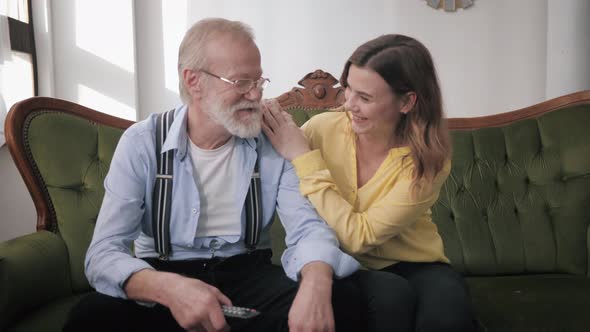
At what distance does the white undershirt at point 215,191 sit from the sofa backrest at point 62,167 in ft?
1.92

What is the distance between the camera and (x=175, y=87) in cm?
354

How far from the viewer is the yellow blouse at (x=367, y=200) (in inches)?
56.7

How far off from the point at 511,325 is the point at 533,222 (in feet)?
1.94

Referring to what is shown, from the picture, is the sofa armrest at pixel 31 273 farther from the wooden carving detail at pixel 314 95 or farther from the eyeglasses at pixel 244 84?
the wooden carving detail at pixel 314 95

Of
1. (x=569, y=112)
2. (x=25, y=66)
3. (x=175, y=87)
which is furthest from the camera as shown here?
(x=175, y=87)

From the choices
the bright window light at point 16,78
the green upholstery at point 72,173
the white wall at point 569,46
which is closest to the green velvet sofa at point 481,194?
the green upholstery at point 72,173

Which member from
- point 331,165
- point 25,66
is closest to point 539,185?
point 331,165

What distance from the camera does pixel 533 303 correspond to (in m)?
1.67

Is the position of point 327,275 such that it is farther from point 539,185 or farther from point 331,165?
point 539,185

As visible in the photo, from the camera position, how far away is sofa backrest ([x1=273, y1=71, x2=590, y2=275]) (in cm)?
200

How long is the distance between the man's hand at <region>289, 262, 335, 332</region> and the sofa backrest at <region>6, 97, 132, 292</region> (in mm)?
936

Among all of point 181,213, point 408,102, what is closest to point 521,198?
point 408,102

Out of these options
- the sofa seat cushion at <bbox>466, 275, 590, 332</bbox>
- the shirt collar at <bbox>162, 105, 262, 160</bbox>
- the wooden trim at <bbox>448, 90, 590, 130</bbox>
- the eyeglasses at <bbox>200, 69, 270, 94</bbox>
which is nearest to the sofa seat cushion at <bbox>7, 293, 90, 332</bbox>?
the shirt collar at <bbox>162, 105, 262, 160</bbox>

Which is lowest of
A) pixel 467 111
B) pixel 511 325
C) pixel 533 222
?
pixel 511 325
